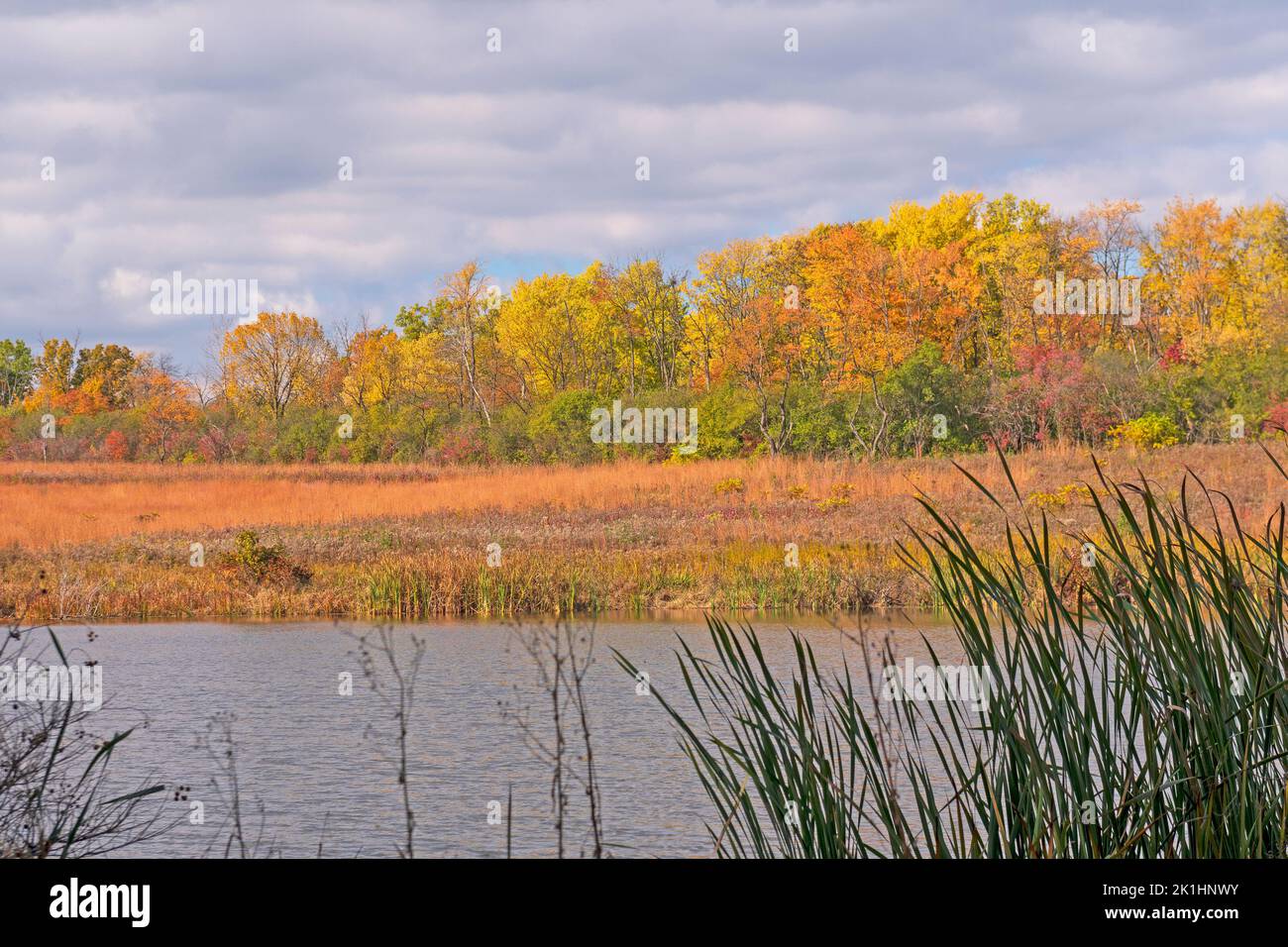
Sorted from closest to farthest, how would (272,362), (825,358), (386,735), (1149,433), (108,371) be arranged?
1. (386,735)
2. (1149,433)
3. (825,358)
4. (272,362)
5. (108,371)

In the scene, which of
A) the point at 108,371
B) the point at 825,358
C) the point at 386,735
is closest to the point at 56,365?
the point at 108,371

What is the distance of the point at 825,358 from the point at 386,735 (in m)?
37.3

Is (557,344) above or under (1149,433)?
above

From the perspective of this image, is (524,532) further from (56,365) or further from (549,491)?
(56,365)

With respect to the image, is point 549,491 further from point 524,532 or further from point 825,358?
point 825,358

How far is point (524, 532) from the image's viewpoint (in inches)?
994

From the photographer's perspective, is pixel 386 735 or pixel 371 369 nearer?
pixel 386 735

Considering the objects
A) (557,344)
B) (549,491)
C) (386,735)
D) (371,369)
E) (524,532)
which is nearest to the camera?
(386,735)

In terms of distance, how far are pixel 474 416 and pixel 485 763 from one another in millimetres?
39751

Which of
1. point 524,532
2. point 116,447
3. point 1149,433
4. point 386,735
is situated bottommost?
point 386,735

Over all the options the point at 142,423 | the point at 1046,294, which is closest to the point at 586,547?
the point at 1046,294

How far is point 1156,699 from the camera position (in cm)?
395

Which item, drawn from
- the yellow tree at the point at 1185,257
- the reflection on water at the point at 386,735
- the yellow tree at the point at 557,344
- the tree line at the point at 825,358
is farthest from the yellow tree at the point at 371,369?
the reflection on water at the point at 386,735

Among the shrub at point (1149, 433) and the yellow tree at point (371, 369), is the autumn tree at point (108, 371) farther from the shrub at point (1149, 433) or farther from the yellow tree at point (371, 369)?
the shrub at point (1149, 433)
